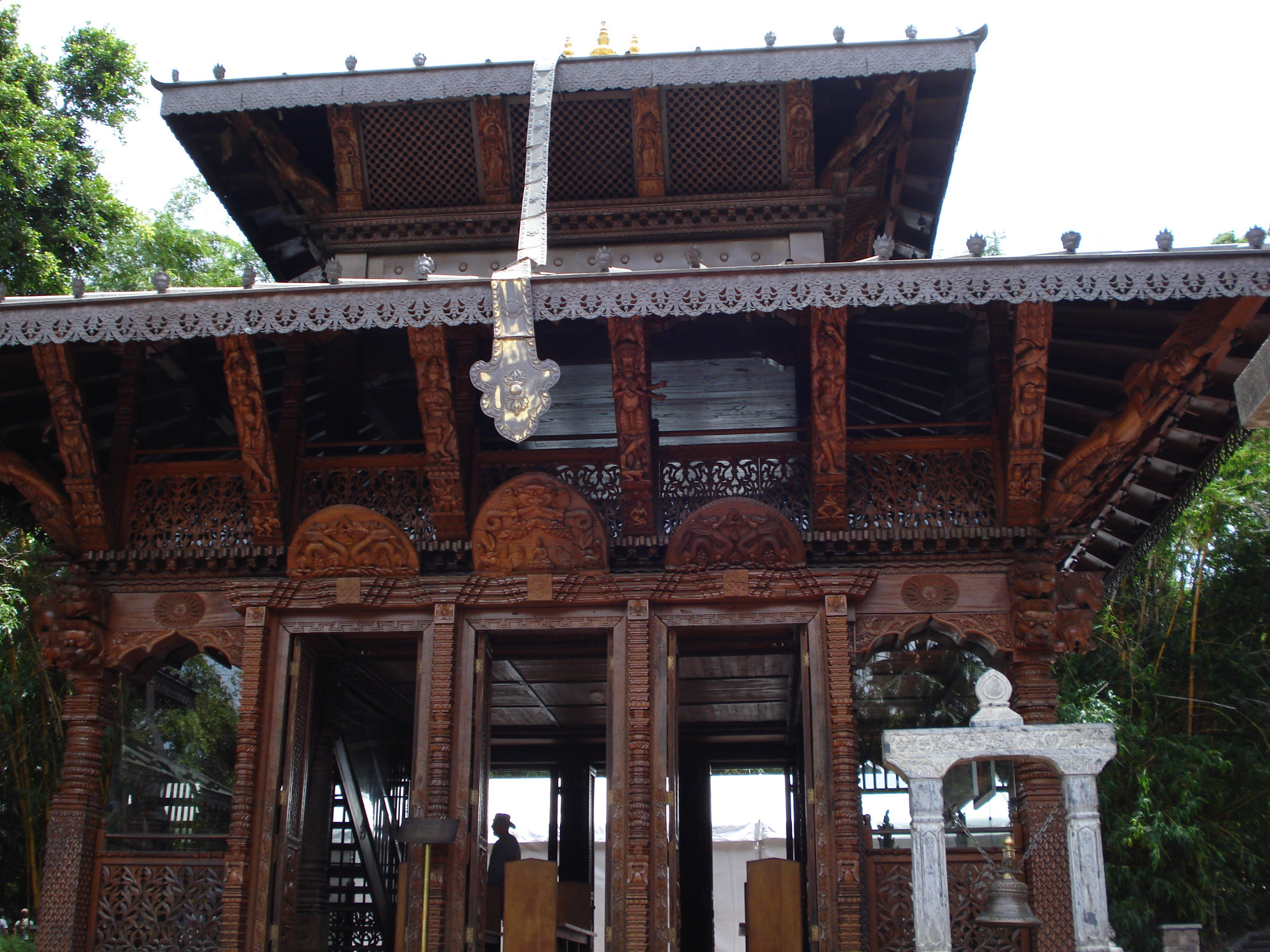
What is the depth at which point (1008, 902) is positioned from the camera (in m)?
5.33

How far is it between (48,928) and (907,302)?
19.4 ft

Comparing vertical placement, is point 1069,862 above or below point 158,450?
below

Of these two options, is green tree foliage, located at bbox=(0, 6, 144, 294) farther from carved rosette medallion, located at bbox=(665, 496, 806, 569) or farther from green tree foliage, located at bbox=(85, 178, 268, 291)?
carved rosette medallion, located at bbox=(665, 496, 806, 569)

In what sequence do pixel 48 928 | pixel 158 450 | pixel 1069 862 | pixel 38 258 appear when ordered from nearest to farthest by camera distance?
pixel 1069 862, pixel 48 928, pixel 158 450, pixel 38 258

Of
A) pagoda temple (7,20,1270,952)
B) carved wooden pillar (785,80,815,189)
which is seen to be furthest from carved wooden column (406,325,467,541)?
carved wooden pillar (785,80,815,189)

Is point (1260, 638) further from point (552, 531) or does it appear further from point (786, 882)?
point (552, 531)

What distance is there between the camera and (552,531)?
7504 millimetres

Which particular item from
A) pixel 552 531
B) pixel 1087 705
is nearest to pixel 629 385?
pixel 552 531

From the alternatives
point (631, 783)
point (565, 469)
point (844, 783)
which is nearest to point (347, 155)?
point (565, 469)

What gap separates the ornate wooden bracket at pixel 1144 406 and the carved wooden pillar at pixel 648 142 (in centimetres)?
329

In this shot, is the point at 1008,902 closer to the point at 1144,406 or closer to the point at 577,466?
the point at 1144,406

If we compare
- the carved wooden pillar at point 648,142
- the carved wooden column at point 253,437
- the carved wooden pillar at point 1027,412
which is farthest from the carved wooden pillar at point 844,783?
the carved wooden column at point 253,437

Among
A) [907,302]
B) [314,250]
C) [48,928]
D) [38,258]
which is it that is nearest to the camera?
[907,302]

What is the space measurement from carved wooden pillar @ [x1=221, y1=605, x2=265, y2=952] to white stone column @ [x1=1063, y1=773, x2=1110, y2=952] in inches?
176
